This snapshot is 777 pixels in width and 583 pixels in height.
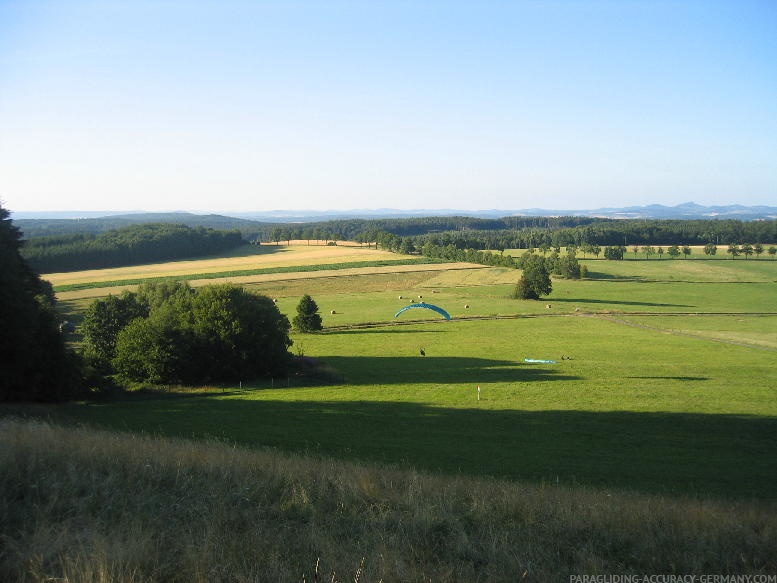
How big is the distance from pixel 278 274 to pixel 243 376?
6105 centimetres

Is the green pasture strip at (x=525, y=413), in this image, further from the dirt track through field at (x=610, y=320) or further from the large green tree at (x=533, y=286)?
the large green tree at (x=533, y=286)

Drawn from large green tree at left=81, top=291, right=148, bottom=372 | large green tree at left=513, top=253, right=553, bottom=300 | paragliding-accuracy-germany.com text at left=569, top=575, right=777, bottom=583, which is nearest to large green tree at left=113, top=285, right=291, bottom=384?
large green tree at left=81, top=291, right=148, bottom=372

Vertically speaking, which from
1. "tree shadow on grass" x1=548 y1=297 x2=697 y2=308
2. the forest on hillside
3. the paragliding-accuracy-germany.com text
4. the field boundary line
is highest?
the forest on hillside

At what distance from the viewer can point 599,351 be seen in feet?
160

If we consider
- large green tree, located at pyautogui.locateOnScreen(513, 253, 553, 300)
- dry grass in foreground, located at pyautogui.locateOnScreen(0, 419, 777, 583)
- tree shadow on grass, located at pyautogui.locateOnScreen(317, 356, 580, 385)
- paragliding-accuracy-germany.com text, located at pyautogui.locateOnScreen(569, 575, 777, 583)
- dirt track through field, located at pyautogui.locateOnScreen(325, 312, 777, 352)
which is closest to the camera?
dry grass in foreground, located at pyautogui.locateOnScreen(0, 419, 777, 583)

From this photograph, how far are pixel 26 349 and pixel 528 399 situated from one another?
24.8 m

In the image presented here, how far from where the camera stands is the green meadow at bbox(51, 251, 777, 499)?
18.6 m

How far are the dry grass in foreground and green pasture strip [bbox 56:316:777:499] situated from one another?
6.81m

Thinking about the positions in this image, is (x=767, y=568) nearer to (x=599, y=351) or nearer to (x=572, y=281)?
(x=599, y=351)

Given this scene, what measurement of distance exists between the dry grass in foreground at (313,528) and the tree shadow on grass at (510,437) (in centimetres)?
678

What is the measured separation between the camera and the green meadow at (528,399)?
60.9ft

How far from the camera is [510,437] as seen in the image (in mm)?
22453

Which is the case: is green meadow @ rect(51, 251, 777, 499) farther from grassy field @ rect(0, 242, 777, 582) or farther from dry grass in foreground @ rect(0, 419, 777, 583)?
dry grass in foreground @ rect(0, 419, 777, 583)

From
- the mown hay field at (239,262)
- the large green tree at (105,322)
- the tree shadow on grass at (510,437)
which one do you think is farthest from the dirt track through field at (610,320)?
the mown hay field at (239,262)
